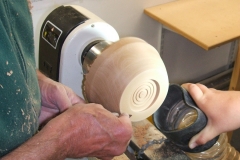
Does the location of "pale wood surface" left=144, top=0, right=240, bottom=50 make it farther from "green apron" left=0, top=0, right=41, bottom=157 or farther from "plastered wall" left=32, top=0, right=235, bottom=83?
"green apron" left=0, top=0, right=41, bottom=157

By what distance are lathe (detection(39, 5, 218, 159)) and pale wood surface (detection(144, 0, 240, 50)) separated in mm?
578

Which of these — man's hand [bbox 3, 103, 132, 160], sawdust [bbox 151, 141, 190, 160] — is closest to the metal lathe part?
man's hand [bbox 3, 103, 132, 160]

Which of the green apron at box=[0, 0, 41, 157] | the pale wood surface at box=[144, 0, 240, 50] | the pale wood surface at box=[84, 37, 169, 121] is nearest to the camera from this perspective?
the green apron at box=[0, 0, 41, 157]

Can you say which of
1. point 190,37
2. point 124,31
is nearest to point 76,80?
point 190,37

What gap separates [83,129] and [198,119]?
28 cm

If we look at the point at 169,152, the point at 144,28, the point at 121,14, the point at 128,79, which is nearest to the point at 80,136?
the point at 128,79

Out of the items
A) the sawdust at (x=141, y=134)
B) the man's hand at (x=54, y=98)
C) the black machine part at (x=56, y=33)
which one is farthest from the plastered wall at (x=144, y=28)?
the sawdust at (x=141, y=134)

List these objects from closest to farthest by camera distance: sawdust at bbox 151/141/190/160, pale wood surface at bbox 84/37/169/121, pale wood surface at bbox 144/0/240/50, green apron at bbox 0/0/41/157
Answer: green apron at bbox 0/0/41/157, pale wood surface at bbox 84/37/169/121, sawdust at bbox 151/141/190/160, pale wood surface at bbox 144/0/240/50

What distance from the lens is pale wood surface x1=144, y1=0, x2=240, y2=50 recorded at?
4.30ft

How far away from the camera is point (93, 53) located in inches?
31.0

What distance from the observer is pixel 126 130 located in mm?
672

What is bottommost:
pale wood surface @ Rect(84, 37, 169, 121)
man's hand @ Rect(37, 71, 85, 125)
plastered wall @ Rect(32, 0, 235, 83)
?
plastered wall @ Rect(32, 0, 235, 83)

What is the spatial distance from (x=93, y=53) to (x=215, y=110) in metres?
0.33

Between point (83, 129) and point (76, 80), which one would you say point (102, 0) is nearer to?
point (76, 80)
